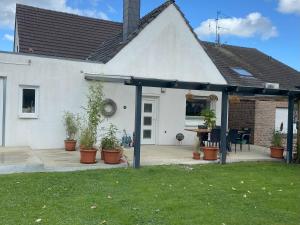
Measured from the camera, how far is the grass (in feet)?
21.8

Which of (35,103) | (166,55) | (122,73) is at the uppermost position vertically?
(166,55)

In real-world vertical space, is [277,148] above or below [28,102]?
below

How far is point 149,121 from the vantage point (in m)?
18.3

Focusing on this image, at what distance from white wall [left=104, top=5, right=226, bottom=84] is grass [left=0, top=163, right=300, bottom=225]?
720 cm

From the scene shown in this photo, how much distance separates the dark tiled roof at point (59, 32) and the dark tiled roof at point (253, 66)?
6.51m

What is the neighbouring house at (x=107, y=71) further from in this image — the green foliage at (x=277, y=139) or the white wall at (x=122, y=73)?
the green foliage at (x=277, y=139)

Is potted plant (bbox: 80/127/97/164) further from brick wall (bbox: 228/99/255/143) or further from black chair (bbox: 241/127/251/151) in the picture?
brick wall (bbox: 228/99/255/143)

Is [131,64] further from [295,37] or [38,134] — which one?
[295,37]

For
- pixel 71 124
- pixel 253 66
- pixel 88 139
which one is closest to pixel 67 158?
pixel 88 139

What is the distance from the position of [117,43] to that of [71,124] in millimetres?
5436

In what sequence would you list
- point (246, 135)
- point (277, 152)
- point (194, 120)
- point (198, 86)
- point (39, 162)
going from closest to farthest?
point (39, 162)
point (198, 86)
point (277, 152)
point (246, 135)
point (194, 120)

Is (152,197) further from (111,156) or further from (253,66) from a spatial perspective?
(253,66)

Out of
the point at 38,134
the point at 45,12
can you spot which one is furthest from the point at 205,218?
the point at 45,12

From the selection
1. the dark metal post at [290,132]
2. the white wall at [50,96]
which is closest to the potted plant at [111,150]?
the white wall at [50,96]
